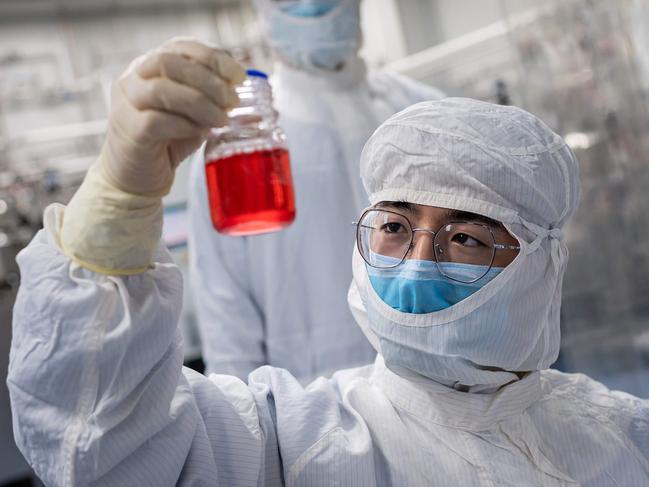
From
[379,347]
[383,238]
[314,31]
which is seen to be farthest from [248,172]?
[314,31]

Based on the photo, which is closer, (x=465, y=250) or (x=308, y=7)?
(x=465, y=250)

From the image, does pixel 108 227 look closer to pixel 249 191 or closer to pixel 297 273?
pixel 249 191

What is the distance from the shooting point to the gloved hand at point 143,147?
2.42 feet

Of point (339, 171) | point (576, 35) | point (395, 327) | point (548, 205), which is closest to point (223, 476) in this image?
point (395, 327)

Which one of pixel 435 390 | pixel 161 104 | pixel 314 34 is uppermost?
pixel 314 34

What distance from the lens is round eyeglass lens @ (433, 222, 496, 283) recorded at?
41.3 inches

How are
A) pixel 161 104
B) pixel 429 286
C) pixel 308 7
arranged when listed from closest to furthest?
pixel 161 104 → pixel 429 286 → pixel 308 7

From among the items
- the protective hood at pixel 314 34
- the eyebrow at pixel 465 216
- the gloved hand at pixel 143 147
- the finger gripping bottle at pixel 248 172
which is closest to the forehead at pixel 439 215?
the eyebrow at pixel 465 216

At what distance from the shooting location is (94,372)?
0.78 m

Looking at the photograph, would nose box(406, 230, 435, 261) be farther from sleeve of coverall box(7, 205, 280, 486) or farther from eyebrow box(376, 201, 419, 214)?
sleeve of coverall box(7, 205, 280, 486)

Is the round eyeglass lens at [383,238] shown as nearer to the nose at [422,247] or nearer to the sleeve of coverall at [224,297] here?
the nose at [422,247]

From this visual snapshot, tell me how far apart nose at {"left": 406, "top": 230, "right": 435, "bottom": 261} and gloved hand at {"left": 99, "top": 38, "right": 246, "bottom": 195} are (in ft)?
1.34

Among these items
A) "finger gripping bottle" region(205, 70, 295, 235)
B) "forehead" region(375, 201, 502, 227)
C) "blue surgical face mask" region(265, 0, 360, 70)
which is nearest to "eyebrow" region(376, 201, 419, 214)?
"forehead" region(375, 201, 502, 227)

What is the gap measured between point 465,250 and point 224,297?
0.84 metres
